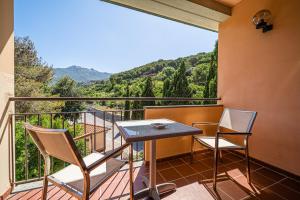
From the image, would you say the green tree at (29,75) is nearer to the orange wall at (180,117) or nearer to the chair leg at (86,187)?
the orange wall at (180,117)

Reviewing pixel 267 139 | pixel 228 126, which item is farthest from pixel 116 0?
pixel 267 139

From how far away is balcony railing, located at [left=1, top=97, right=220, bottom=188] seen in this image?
169cm

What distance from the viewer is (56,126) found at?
609 cm

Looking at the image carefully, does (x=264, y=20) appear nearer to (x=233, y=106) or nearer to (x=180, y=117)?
(x=233, y=106)

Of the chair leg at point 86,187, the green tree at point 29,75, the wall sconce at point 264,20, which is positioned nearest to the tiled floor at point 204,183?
the chair leg at point 86,187

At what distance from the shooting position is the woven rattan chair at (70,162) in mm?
923

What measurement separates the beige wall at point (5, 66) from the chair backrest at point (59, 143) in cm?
A: 81

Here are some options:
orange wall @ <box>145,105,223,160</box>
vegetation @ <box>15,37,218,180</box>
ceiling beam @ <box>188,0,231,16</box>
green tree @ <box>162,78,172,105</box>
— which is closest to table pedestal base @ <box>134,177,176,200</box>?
orange wall @ <box>145,105,223,160</box>

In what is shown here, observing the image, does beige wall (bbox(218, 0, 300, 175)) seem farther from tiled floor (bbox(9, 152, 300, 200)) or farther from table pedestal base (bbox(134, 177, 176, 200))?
table pedestal base (bbox(134, 177, 176, 200))

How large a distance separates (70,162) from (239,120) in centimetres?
204

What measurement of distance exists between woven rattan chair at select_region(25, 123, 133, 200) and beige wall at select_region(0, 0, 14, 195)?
0.79 m

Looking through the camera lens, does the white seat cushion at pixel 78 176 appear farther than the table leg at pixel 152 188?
No

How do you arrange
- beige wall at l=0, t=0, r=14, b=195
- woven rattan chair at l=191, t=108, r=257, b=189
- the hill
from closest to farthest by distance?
beige wall at l=0, t=0, r=14, b=195 → woven rattan chair at l=191, t=108, r=257, b=189 → the hill

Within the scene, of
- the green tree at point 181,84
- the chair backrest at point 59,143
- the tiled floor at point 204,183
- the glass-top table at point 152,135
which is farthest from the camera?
the green tree at point 181,84
